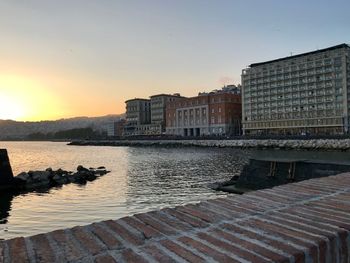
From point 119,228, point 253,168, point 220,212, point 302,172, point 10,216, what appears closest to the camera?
point 119,228

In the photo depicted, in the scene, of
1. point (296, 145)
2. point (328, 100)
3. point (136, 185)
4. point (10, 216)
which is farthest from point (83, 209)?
point (328, 100)

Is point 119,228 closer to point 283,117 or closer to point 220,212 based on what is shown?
point 220,212

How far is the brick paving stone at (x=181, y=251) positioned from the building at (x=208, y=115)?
129327mm

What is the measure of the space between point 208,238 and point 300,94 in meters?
123

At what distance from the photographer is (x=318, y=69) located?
113625mm

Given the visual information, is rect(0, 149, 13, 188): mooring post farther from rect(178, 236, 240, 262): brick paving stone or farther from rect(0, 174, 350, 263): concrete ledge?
rect(178, 236, 240, 262): brick paving stone

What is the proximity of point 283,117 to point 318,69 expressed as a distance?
1913cm

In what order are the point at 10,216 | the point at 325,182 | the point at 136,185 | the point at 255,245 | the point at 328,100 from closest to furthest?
the point at 255,245
the point at 325,182
the point at 10,216
the point at 136,185
the point at 328,100

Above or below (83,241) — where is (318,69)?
above

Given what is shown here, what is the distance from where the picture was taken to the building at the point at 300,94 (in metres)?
108

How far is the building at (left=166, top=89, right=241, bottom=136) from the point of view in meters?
132

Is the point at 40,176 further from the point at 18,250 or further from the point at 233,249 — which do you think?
the point at 233,249

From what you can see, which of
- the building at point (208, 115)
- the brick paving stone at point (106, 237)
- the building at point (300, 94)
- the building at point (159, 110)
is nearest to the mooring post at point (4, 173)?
the brick paving stone at point (106, 237)

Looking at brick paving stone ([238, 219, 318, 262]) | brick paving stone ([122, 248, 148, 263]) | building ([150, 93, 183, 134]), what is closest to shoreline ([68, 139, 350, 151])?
building ([150, 93, 183, 134])
